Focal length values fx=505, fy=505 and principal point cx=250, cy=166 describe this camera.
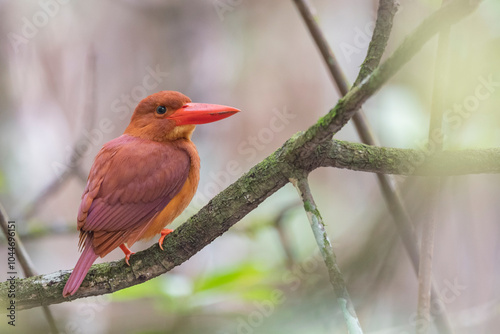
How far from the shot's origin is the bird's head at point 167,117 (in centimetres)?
219

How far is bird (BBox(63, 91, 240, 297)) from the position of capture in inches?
72.5

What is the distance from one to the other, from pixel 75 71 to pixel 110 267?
8.17 feet

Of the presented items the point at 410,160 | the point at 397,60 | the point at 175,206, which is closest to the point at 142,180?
the point at 175,206

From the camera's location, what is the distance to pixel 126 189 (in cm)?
193

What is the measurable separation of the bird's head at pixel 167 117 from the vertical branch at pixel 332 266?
3.31 feet

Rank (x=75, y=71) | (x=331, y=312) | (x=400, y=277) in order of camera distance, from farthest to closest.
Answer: (x=75, y=71) < (x=400, y=277) < (x=331, y=312)

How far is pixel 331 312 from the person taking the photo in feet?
5.03

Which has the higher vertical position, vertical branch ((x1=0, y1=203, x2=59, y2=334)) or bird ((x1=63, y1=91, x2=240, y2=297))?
bird ((x1=63, y1=91, x2=240, y2=297))

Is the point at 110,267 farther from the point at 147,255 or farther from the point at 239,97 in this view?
the point at 239,97

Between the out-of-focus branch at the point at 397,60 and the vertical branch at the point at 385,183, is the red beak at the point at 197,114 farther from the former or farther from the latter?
the out-of-focus branch at the point at 397,60

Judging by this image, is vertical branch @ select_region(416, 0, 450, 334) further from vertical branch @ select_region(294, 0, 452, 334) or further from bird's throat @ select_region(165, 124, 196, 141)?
bird's throat @ select_region(165, 124, 196, 141)

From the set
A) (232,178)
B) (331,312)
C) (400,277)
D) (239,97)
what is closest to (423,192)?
(331,312)

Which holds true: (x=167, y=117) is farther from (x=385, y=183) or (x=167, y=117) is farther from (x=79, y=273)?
(x=385, y=183)

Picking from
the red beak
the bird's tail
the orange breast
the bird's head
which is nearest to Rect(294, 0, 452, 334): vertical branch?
the red beak
